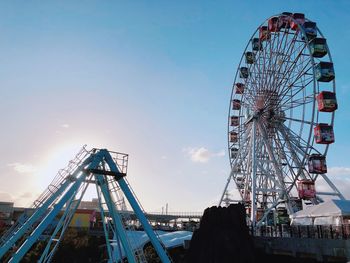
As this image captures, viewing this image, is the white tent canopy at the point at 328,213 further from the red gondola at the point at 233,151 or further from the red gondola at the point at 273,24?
the red gondola at the point at 273,24

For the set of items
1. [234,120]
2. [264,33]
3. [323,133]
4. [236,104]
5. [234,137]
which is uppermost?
[264,33]

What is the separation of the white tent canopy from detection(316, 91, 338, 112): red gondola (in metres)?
12.3

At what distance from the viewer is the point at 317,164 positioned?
35.3 m

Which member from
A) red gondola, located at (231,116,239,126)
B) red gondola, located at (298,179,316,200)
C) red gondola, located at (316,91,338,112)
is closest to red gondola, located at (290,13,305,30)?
red gondola, located at (316,91,338,112)

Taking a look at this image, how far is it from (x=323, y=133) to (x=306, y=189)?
6283 millimetres

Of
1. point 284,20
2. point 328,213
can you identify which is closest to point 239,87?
point 284,20

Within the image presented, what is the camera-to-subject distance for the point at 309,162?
1396 inches

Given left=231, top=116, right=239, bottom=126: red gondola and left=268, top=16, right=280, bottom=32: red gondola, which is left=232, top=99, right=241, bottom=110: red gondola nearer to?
left=231, top=116, right=239, bottom=126: red gondola

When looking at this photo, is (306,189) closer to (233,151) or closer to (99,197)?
(233,151)

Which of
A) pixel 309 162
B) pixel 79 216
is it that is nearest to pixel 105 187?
pixel 309 162

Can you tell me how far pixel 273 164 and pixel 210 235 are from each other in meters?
17.6

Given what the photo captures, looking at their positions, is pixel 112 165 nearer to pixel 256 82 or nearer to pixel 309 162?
pixel 309 162

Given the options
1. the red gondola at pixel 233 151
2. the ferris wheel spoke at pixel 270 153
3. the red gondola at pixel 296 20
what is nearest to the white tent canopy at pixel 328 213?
the ferris wheel spoke at pixel 270 153

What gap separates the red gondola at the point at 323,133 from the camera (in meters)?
34.3
